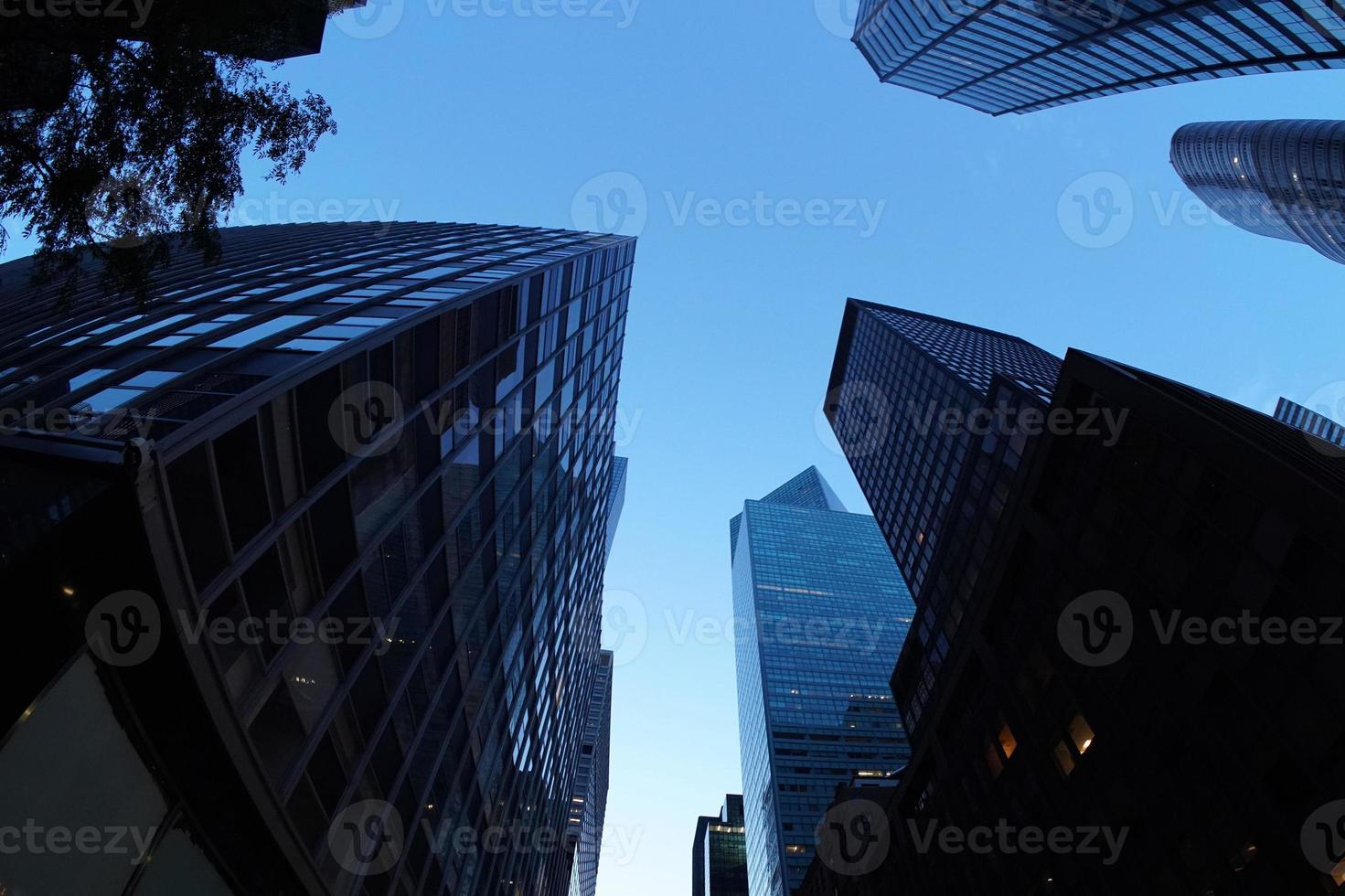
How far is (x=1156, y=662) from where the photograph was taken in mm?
19953

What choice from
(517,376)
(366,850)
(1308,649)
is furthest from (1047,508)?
(366,850)

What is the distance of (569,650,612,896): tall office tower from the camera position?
104 m

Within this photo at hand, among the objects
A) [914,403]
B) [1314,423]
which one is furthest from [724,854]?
[1314,423]

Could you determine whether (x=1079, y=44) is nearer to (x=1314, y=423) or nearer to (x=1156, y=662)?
(x=1156, y=662)

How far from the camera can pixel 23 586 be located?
7.75 m

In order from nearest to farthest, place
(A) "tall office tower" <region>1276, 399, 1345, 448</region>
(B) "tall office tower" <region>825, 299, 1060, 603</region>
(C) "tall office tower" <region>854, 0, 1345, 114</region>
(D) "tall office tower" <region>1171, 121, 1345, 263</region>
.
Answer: (C) "tall office tower" <region>854, 0, 1345, 114</region> → (B) "tall office tower" <region>825, 299, 1060, 603</region> → (D) "tall office tower" <region>1171, 121, 1345, 263</region> → (A) "tall office tower" <region>1276, 399, 1345, 448</region>

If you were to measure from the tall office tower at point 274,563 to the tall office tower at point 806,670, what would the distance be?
8903 cm

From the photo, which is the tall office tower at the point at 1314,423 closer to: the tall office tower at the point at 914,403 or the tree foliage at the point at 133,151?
the tall office tower at the point at 914,403

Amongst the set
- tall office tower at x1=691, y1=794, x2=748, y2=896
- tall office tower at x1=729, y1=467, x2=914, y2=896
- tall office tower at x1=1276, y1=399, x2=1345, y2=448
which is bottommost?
tall office tower at x1=691, y1=794, x2=748, y2=896

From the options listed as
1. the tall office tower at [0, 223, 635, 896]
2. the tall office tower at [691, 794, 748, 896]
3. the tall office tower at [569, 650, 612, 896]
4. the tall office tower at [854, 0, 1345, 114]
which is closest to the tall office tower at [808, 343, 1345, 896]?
the tall office tower at [0, 223, 635, 896]

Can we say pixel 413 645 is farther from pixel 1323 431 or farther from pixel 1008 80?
pixel 1323 431

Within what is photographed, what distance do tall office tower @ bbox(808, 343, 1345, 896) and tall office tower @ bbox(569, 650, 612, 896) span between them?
5802 cm

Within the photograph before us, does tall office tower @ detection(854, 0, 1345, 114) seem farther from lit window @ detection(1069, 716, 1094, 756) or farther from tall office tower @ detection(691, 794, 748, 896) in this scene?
tall office tower @ detection(691, 794, 748, 896)

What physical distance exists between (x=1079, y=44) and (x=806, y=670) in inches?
4105
